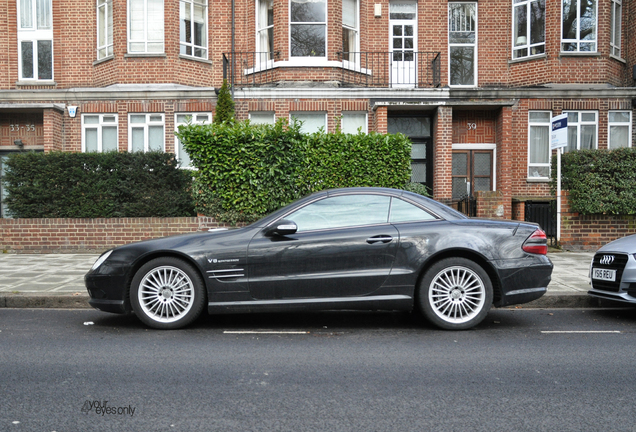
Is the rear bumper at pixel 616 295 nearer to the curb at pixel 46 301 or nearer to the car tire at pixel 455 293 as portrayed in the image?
the car tire at pixel 455 293

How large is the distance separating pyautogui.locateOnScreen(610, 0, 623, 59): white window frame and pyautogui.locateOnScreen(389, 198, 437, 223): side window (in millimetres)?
15186

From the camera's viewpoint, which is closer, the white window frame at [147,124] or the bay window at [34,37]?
the white window frame at [147,124]

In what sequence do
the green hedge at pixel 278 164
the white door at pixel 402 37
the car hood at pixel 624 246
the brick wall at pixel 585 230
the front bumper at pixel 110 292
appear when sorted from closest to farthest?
the front bumper at pixel 110 292 < the car hood at pixel 624 246 < the green hedge at pixel 278 164 < the brick wall at pixel 585 230 < the white door at pixel 402 37

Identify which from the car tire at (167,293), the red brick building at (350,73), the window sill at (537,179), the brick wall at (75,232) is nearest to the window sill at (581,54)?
the red brick building at (350,73)

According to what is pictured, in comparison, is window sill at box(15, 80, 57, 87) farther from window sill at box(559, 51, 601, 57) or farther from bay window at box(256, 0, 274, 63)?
window sill at box(559, 51, 601, 57)

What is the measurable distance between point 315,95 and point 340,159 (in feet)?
17.1

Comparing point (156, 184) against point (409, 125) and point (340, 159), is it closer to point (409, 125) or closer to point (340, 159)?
point (340, 159)

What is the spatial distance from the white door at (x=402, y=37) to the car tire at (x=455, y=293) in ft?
→ 42.4

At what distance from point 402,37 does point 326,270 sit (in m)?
14.0

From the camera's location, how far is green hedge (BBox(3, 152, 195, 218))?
41.2ft

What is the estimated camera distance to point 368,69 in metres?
17.8

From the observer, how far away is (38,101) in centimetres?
1700

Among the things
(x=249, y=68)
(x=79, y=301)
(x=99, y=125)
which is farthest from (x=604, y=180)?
(x=99, y=125)

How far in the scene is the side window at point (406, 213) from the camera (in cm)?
608
